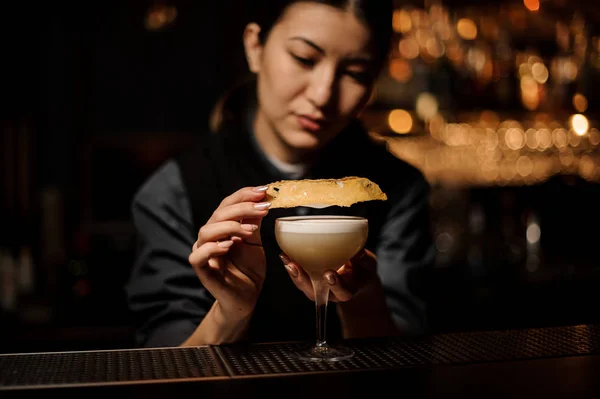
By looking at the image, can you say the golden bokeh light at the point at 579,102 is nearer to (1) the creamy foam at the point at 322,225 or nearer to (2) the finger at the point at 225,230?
(1) the creamy foam at the point at 322,225

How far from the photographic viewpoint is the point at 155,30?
16.3 ft

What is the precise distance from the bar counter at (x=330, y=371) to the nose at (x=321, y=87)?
0.62 m

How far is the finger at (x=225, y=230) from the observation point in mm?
1170

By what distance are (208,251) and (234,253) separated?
0.45ft

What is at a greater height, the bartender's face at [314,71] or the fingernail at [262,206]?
the bartender's face at [314,71]

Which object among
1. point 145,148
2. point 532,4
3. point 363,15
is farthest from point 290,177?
point 145,148

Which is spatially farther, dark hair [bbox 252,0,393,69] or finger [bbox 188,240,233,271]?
dark hair [bbox 252,0,393,69]

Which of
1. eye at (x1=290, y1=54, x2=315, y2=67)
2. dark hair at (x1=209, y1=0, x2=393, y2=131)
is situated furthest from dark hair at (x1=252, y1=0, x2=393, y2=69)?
eye at (x1=290, y1=54, x2=315, y2=67)

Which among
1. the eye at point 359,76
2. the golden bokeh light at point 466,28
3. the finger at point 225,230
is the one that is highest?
the golden bokeh light at point 466,28

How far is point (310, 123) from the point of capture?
68.0 inches

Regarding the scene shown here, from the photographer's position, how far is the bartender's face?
1691mm

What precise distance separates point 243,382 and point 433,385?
29cm

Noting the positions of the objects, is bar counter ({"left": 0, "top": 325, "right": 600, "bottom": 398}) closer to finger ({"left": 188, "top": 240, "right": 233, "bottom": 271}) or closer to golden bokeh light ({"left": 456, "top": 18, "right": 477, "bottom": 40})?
finger ({"left": 188, "top": 240, "right": 233, "bottom": 271})

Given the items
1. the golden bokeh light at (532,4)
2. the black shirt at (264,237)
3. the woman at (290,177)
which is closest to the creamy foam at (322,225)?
the woman at (290,177)
